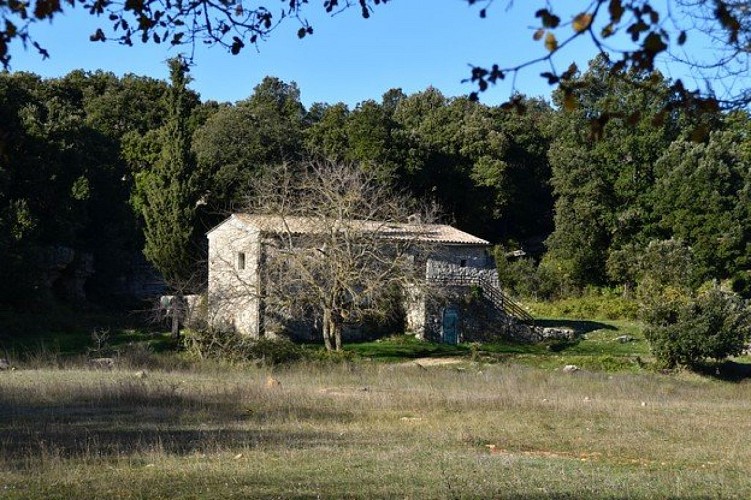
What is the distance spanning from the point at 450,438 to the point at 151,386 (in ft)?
25.7

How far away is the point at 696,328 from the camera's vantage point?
29875 mm

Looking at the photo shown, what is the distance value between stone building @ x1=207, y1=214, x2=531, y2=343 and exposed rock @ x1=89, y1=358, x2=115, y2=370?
770 cm

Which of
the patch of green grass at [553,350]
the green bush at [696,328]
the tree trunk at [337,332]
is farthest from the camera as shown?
Answer: the tree trunk at [337,332]

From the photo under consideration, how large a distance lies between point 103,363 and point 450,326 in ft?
61.6

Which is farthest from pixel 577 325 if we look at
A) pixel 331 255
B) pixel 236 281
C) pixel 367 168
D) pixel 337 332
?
pixel 236 281

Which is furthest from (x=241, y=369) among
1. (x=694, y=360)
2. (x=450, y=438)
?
(x=694, y=360)

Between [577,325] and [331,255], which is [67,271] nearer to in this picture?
[331,255]

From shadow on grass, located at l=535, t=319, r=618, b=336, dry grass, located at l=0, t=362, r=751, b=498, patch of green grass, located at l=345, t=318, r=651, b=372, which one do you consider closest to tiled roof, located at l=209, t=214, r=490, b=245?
patch of green grass, located at l=345, t=318, r=651, b=372

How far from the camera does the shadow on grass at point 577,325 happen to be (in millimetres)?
42031

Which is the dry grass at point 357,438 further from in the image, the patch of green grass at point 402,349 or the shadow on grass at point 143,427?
the patch of green grass at point 402,349

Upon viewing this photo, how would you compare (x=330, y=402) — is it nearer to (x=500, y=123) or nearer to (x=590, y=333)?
(x=590, y=333)

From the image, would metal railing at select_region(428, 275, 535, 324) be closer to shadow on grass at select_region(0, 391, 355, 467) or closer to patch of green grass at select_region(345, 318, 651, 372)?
patch of green grass at select_region(345, 318, 651, 372)

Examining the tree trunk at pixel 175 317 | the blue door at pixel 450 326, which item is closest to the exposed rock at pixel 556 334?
the blue door at pixel 450 326

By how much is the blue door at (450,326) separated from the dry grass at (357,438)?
51.2 feet
